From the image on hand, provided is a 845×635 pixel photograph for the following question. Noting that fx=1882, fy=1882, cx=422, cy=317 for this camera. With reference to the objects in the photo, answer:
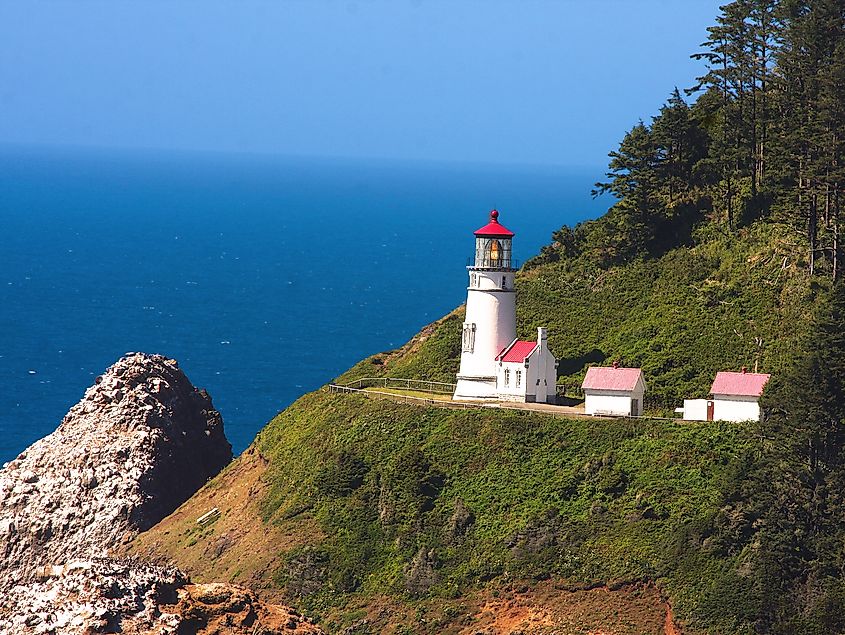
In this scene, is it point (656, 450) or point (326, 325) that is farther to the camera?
point (326, 325)

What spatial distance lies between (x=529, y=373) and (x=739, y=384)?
1061 centimetres

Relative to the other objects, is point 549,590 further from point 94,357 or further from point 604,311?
point 94,357

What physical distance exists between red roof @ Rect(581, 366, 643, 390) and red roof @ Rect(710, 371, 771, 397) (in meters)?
3.59

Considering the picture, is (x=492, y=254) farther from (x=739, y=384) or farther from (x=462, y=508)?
(x=739, y=384)

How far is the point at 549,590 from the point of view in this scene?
6856 cm

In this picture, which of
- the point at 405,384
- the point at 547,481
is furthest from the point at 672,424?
the point at 405,384

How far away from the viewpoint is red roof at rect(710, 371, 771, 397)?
72938 mm

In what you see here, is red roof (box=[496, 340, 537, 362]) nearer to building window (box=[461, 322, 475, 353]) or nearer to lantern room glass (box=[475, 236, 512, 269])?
building window (box=[461, 322, 475, 353])

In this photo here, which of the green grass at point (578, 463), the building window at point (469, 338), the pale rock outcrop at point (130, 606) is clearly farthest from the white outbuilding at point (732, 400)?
the pale rock outcrop at point (130, 606)

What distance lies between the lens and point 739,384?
73562mm

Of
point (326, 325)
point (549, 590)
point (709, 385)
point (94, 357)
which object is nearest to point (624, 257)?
point (709, 385)

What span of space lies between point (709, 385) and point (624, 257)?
1483cm

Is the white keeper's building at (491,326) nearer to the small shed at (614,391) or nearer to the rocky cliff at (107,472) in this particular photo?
the small shed at (614,391)

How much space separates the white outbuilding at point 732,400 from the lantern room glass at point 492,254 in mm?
12247
